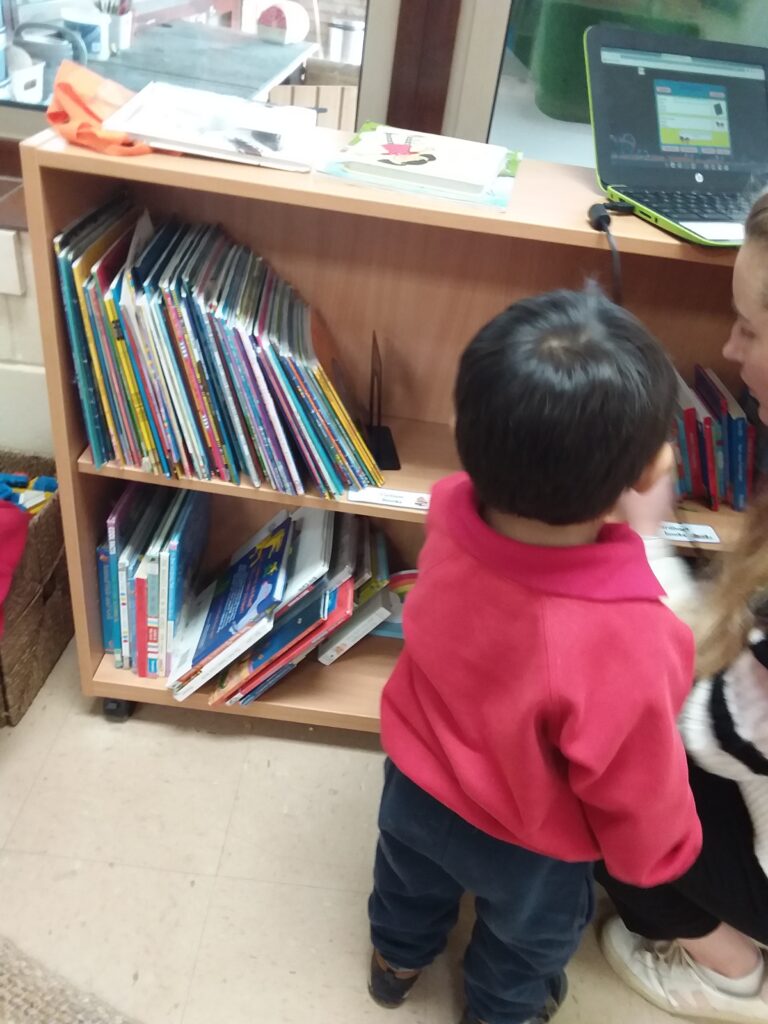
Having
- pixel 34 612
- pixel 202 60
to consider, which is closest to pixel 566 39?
pixel 202 60

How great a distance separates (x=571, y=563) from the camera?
2.13ft

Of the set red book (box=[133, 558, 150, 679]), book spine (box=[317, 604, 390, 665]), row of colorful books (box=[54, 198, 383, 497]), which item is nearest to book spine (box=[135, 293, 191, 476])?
row of colorful books (box=[54, 198, 383, 497])

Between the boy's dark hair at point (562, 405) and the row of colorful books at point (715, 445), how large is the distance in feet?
1.78

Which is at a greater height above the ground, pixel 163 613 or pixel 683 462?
pixel 683 462

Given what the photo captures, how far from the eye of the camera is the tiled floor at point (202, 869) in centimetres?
108

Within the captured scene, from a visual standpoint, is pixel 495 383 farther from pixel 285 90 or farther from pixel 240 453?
pixel 285 90

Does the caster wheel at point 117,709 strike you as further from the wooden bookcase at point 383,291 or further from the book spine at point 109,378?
the book spine at point 109,378

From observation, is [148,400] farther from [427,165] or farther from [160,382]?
[427,165]

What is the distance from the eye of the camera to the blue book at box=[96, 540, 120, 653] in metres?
1.28

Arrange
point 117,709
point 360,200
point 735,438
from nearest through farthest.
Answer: point 360,200
point 735,438
point 117,709

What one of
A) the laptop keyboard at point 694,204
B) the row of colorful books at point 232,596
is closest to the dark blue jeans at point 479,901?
the row of colorful books at point 232,596

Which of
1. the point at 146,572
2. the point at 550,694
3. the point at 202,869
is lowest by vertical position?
the point at 202,869

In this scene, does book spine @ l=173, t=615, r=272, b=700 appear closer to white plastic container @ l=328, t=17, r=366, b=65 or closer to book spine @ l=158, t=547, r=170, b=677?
book spine @ l=158, t=547, r=170, b=677

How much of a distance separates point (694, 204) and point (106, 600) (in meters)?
1.03
